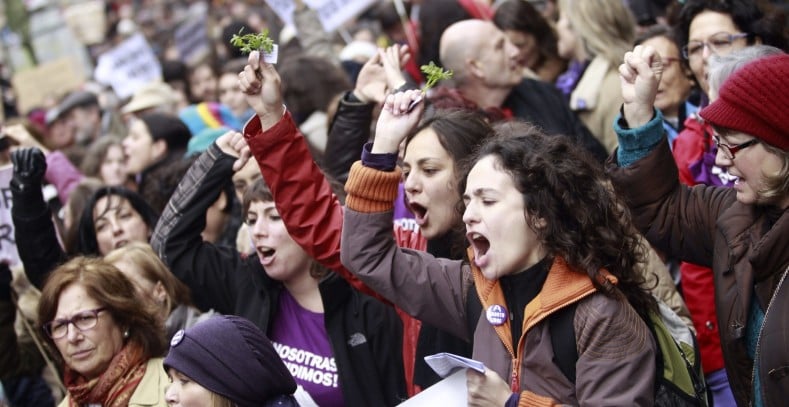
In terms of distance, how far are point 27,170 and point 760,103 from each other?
348cm

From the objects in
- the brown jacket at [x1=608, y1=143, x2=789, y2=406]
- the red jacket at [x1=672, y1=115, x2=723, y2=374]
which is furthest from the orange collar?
the red jacket at [x1=672, y1=115, x2=723, y2=374]

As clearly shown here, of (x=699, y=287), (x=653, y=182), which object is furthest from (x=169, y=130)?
(x=653, y=182)

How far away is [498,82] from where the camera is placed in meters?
5.92

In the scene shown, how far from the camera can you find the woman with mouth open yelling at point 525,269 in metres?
3.14

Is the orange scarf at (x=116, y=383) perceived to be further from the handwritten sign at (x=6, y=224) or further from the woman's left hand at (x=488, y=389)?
the woman's left hand at (x=488, y=389)

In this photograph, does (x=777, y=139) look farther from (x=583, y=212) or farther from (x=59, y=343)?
(x=59, y=343)

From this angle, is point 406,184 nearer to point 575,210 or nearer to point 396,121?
point 396,121

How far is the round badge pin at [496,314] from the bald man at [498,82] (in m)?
2.58

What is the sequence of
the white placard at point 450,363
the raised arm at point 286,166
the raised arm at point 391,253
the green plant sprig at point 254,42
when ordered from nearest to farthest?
the white placard at point 450,363
the raised arm at point 391,253
the green plant sprig at point 254,42
the raised arm at point 286,166

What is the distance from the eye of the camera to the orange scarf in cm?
459

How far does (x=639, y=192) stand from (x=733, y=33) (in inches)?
59.4

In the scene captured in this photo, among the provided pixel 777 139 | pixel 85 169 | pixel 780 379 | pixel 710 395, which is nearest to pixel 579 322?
pixel 780 379

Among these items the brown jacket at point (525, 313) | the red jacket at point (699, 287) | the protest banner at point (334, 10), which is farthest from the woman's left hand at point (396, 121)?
the protest banner at point (334, 10)

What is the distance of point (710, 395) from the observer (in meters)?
4.65
